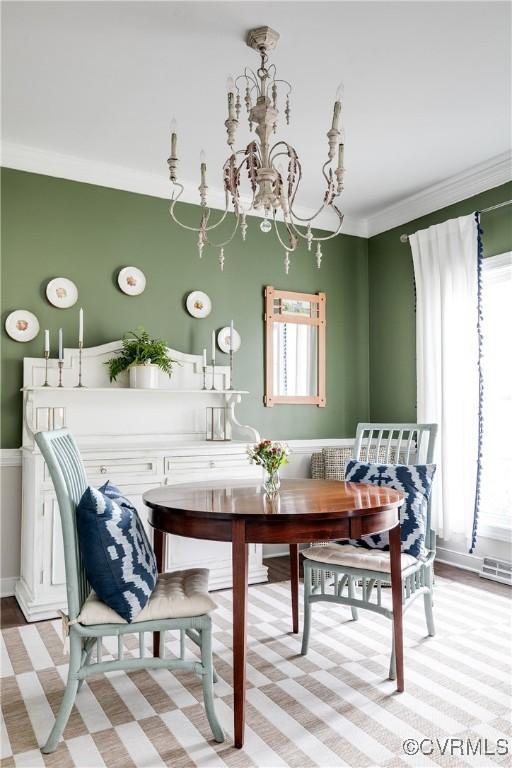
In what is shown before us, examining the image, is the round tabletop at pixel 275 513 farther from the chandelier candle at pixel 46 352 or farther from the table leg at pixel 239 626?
the chandelier candle at pixel 46 352

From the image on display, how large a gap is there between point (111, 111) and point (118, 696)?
2.95 m

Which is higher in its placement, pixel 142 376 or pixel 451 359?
pixel 451 359

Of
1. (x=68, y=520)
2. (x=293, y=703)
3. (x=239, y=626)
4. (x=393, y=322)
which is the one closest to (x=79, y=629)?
(x=68, y=520)

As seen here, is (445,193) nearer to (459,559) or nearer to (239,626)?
(459,559)

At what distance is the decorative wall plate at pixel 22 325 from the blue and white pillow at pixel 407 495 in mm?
2203

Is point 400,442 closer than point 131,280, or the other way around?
point 400,442

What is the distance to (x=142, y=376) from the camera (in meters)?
3.86

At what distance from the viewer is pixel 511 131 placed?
11.6 ft

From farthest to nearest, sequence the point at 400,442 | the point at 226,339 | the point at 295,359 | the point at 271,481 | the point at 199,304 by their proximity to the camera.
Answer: the point at 295,359 → the point at 226,339 → the point at 199,304 → the point at 400,442 → the point at 271,481

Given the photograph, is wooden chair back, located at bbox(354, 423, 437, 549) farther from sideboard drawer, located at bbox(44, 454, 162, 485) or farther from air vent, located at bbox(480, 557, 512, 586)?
sideboard drawer, located at bbox(44, 454, 162, 485)

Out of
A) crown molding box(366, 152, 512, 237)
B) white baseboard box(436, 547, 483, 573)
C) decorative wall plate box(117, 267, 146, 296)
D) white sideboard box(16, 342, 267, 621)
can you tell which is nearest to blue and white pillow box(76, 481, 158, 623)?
white sideboard box(16, 342, 267, 621)

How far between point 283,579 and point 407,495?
4.75ft

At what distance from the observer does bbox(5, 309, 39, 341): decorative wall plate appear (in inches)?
144

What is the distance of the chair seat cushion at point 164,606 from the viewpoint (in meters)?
1.96
